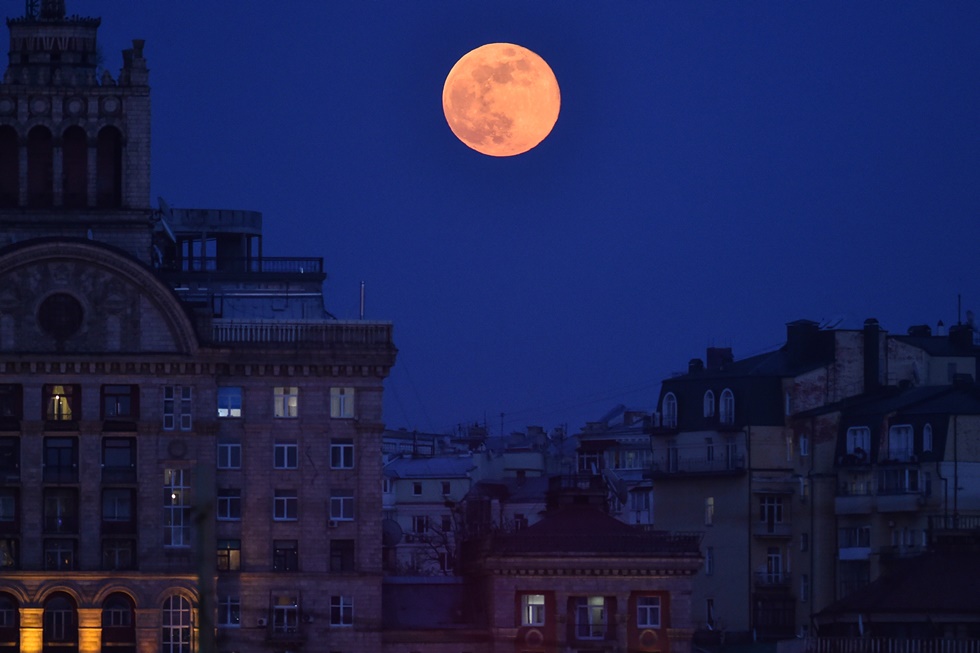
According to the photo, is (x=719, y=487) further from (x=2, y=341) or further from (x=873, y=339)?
(x=2, y=341)

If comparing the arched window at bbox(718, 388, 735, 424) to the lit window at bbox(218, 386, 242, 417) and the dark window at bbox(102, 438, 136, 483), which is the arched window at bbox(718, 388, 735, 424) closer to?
the lit window at bbox(218, 386, 242, 417)

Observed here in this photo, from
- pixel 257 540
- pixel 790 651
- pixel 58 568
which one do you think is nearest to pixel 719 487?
pixel 790 651

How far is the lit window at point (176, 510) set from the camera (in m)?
89.5

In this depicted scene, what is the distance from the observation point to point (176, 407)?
297ft

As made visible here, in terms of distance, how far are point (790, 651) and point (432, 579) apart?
Result: 55.0 ft

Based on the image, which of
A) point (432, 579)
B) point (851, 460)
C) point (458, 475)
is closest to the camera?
point (432, 579)

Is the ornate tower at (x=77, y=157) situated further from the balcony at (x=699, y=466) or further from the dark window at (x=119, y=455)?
the balcony at (x=699, y=466)

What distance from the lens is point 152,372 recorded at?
9019cm

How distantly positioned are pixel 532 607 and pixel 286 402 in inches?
538

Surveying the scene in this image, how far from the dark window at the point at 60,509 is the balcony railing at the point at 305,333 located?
920 cm

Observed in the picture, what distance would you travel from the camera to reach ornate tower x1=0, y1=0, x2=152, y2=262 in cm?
9200

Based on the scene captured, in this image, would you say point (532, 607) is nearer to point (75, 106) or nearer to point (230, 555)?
point (230, 555)

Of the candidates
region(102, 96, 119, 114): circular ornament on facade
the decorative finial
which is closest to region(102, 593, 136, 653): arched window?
region(102, 96, 119, 114): circular ornament on facade

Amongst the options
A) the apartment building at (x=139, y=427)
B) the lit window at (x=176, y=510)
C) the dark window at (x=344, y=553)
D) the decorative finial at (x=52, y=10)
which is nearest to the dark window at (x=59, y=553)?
the apartment building at (x=139, y=427)
